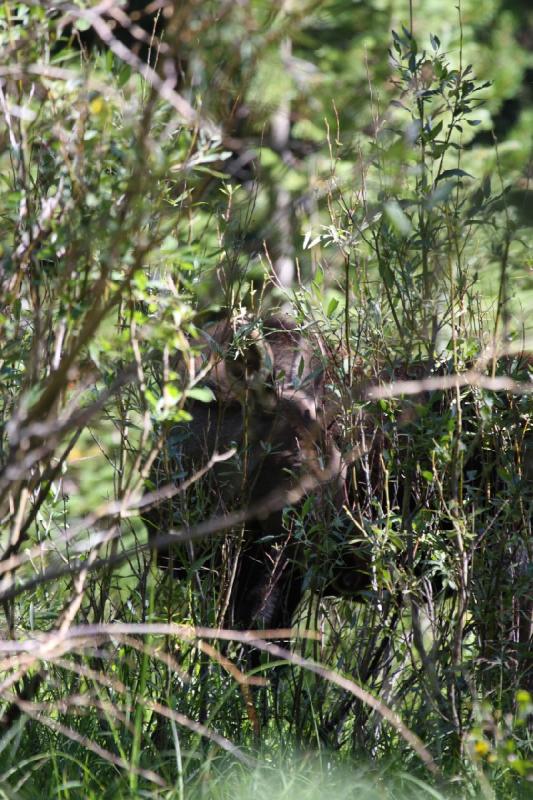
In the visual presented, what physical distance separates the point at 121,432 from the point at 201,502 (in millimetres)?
376

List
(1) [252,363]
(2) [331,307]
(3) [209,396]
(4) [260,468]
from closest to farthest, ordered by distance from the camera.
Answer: (3) [209,396] < (2) [331,307] < (4) [260,468] < (1) [252,363]

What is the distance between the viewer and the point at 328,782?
2.51 m

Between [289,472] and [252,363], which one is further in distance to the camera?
[252,363]

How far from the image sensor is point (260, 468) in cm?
304

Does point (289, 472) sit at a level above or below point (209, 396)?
below

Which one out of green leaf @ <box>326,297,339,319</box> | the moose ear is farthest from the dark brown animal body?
green leaf @ <box>326,297,339,319</box>

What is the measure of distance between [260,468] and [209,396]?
0.76m

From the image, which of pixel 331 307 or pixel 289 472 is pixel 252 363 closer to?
pixel 289 472

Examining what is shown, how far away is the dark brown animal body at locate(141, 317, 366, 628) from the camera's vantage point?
297cm

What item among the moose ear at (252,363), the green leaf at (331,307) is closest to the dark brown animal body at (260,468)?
the moose ear at (252,363)

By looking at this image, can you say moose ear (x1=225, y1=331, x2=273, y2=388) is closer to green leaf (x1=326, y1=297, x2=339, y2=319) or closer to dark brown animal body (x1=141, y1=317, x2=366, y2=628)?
dark brown animal body (x1=141, y1=317, x2=366, y2=628)

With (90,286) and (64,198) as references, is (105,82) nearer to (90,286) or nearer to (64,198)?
(64,198)

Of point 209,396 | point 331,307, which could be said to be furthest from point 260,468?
point 209,396

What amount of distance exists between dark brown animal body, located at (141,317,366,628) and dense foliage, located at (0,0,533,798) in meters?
0.08
